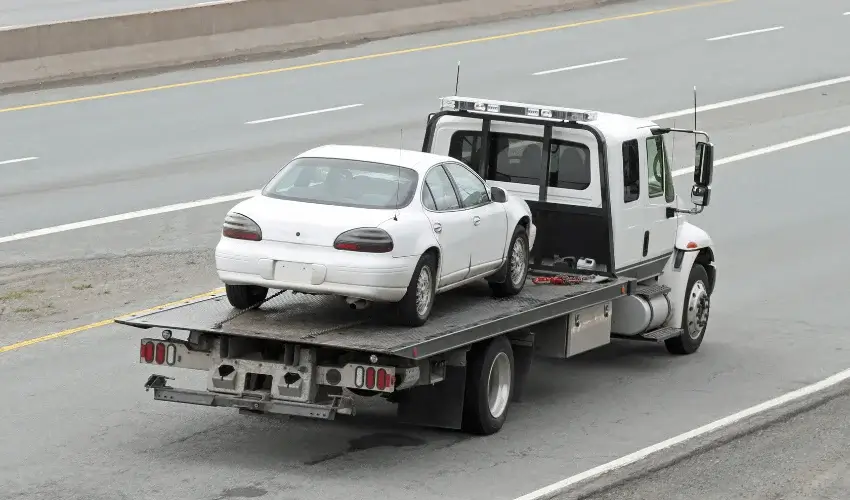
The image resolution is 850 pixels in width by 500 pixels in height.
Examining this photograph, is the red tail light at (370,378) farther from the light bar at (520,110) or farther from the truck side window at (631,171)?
the truck side window at (631,171)

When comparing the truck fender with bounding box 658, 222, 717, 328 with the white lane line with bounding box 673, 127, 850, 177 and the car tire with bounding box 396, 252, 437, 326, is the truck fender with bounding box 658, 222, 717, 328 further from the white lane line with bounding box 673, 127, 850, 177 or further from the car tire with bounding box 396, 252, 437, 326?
the white lane line with bounding box 673, 127, 850, 177

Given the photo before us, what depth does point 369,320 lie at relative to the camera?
12.8m

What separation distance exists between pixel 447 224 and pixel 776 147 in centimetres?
1604

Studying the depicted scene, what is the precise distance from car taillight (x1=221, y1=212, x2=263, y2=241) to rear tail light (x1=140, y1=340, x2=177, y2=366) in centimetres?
97

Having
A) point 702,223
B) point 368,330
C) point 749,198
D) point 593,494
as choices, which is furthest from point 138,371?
point 749,198

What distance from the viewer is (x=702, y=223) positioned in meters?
23.2

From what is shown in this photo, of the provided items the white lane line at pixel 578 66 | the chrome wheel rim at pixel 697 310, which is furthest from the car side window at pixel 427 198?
the white lane line at pixel 578 66

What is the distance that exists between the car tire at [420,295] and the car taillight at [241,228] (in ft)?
3.96

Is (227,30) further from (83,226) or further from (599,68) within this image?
(83,226)

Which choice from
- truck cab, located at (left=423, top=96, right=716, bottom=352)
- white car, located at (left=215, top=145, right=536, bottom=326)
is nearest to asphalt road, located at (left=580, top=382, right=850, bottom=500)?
white car, located at (left=215, top=145, right=536, bottom=326)

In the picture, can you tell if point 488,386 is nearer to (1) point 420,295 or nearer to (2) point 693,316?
(1) point 420,295

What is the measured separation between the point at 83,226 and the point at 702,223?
865cm

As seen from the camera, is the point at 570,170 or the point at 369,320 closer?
the point at 369,320

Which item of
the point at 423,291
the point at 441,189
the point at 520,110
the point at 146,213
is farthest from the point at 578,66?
the point at 423,291
